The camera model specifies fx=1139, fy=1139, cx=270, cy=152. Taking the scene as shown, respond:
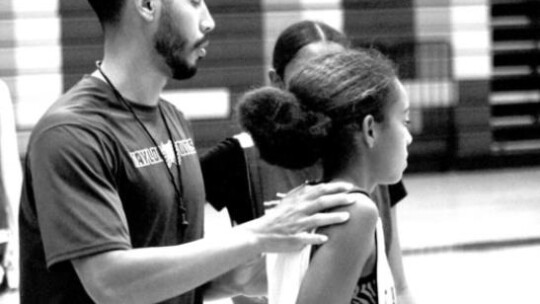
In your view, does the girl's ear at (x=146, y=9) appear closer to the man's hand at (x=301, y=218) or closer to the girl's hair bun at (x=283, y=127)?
the girl's hair bun at (x=283, y=127)

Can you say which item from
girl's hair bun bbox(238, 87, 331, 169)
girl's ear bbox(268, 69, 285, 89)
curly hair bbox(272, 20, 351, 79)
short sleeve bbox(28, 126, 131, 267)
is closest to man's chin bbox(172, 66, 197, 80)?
girl's hair bun bbox(238, 87, 331, 169)

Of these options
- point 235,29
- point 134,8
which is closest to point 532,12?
point 235,29

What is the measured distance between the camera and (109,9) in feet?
8.91

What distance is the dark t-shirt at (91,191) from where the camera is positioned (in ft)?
7.83

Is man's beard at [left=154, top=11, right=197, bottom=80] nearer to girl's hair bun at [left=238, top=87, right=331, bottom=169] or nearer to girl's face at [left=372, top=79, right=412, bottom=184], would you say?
girl's hair bun at [left=238, top=87, right=331, bottom=169]

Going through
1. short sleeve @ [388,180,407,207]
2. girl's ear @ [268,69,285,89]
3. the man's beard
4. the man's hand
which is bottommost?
short sleeve @ [388,180,407,207]

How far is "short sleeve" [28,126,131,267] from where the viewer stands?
2.37 meters

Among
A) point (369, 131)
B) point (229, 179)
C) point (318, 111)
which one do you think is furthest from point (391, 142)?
point (229, 179)

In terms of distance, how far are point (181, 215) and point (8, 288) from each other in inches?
65.4

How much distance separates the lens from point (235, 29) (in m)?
12.9

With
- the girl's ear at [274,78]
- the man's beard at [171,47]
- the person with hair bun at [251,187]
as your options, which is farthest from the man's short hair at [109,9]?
the girl's ear at [274,78]

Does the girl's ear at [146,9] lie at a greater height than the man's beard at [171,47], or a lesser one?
greater

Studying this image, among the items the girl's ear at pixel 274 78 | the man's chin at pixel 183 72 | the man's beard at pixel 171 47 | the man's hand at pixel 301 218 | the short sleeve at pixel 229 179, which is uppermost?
the man's beard at pixel 171 47

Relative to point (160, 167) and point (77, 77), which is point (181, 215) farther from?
point (77, 77)
